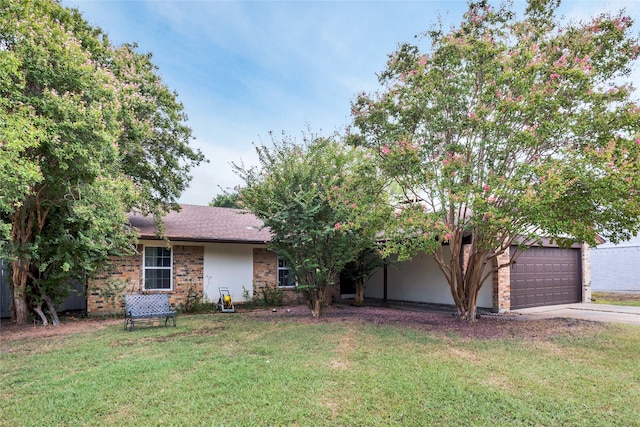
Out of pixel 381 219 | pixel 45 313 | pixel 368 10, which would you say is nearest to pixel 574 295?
pixel 381 219

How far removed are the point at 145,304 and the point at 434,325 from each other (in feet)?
22.3

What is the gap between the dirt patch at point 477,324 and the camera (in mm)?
7703

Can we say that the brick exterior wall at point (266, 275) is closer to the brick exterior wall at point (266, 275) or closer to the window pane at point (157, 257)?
the brick exterior wall at point (266, 275)

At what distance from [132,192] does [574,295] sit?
572 inches

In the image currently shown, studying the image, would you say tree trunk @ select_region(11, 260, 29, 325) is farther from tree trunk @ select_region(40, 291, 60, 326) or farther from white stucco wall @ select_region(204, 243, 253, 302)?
white stucco wall @ select_region(204, 243, 253, 302)

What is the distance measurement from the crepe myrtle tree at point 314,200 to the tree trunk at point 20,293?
5.82 metres

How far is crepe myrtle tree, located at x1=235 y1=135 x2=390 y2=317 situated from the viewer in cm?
860

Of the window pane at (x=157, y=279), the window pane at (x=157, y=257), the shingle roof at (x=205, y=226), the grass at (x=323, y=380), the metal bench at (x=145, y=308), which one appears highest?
the shingle roof at (x=205, y=226)

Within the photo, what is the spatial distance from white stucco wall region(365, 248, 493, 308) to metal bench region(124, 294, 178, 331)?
7.50 m

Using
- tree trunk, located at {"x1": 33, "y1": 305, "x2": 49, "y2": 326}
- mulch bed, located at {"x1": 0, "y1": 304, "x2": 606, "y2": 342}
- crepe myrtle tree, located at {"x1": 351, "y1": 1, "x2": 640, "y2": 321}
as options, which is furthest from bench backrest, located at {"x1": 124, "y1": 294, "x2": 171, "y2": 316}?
crepe myrtle tree, located at {"x1": 351, "y1": 1, "x2": 640, "y2": 321}

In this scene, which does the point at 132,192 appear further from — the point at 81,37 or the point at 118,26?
the point at 118,26

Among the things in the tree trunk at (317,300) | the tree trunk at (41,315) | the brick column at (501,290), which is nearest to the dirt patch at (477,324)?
the tree trunk at (317,300)

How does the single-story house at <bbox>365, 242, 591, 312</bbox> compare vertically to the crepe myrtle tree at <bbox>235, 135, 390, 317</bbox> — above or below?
below

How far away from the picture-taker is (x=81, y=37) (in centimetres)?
927
